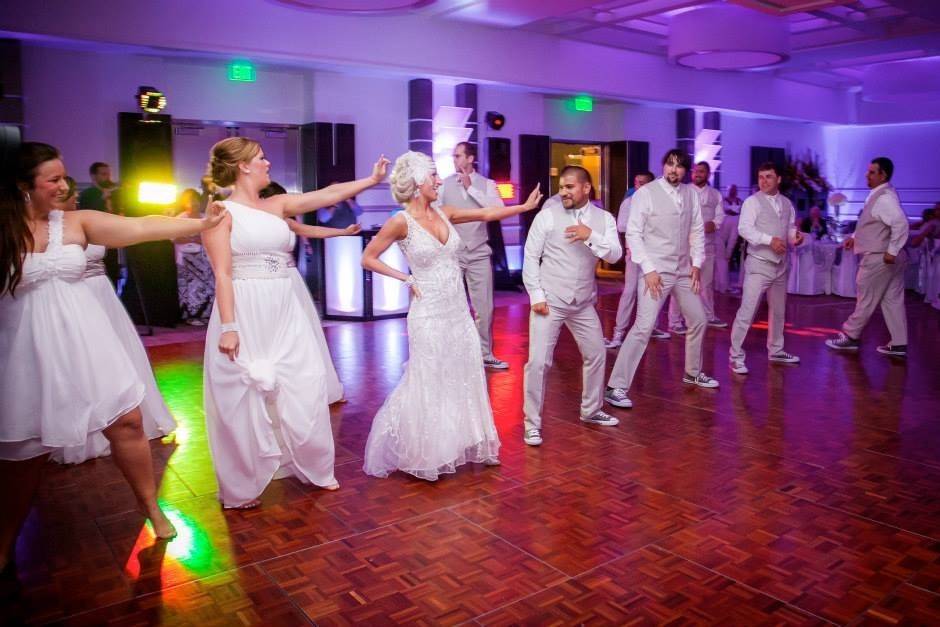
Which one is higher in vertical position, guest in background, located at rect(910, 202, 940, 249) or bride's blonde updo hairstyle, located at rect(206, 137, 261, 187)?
bride's blonde updo hairstyle, located at rect(206, 137, 261, 187)

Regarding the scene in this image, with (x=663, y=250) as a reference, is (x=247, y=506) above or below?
below

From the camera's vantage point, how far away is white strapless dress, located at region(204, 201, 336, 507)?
11.1 feet

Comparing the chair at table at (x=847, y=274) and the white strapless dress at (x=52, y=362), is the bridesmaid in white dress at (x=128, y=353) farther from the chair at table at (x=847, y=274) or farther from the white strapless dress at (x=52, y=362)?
the chair at table at (x=847, y=274)

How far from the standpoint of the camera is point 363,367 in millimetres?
6492

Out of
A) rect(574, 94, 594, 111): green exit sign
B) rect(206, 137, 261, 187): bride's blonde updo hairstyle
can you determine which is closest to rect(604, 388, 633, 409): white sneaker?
rect(206, 137, 261, 187): bride's blonde updo hairstyle

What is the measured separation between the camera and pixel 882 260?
22.6 feet

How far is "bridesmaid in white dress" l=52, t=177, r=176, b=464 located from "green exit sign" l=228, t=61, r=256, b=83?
213 inches

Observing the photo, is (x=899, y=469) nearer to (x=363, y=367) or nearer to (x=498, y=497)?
(x=498, y=497)

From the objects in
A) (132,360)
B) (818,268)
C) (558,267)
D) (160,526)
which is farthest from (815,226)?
(160,526)

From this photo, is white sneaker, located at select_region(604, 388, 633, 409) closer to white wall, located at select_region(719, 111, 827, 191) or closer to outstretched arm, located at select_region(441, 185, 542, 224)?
outstretched arm, located at select_region(441, 185, 542, 224)

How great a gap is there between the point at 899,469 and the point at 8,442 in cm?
396

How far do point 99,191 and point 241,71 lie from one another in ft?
7.45

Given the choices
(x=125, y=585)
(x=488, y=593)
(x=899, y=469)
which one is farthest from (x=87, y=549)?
(x=899, y=469)

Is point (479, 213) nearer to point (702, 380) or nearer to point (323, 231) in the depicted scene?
point (323, 231)
